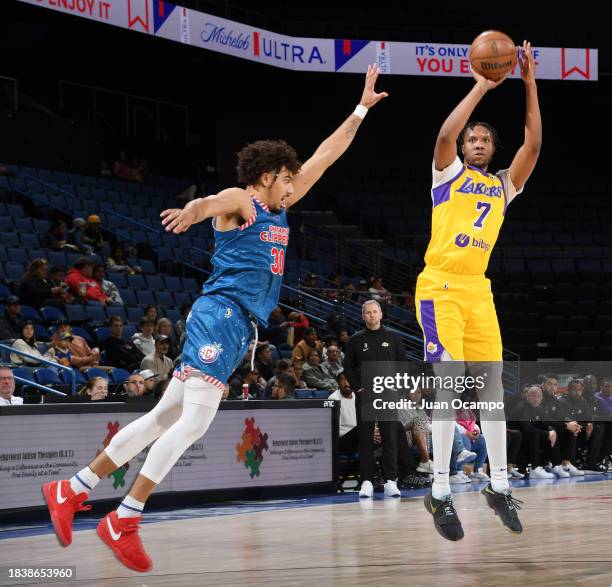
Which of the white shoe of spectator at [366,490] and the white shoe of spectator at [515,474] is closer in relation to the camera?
the white shoe of spectator at [366,490]

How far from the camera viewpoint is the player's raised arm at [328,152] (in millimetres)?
5359

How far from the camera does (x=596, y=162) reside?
25781 millimetres

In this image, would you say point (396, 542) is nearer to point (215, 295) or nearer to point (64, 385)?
point (215, 295)

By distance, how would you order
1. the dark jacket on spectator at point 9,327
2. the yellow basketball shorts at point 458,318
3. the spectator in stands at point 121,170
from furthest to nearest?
the spectator in stands at point 121,170 < the dark jacket on spectator at point 9,327 < the yellow basketball shorts at point 458,318

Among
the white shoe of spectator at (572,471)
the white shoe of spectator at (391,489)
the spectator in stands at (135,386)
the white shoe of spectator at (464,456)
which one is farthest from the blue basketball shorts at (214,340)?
the white shoe of spectator at (572,471)

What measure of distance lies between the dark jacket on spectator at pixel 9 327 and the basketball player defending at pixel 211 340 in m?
6.31

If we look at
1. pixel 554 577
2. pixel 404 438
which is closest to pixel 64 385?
pixel 404 438

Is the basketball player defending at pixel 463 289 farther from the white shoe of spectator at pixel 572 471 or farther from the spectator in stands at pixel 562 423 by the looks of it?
the white shoe of spectator at pixel 572 471

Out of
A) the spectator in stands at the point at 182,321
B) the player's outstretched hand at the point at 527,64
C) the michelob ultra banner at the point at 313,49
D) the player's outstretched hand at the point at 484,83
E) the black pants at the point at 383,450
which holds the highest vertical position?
the michelob ultra banner at the point at 313,49

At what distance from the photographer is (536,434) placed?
511 inches

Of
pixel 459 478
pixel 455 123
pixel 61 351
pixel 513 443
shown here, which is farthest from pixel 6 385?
pixel 513 443

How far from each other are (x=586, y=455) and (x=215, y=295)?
10249 millimetres

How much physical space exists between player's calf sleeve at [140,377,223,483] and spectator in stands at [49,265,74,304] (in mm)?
8348

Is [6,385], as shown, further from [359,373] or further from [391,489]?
[391,489]
